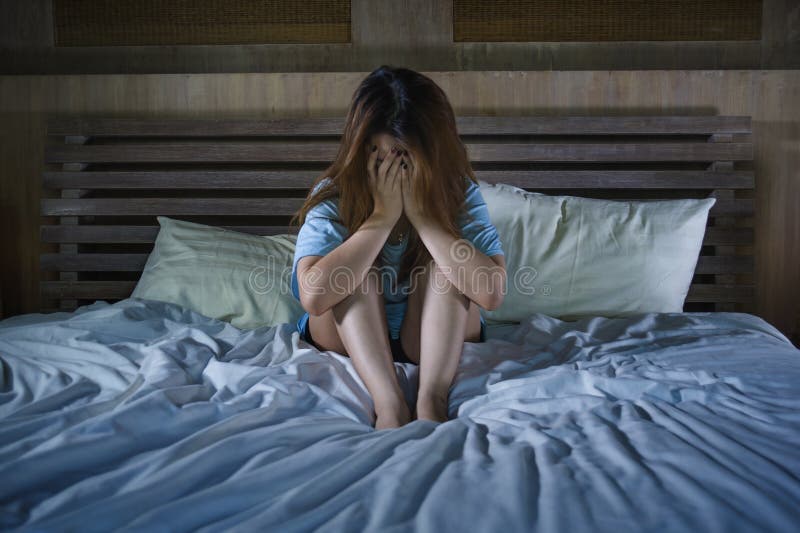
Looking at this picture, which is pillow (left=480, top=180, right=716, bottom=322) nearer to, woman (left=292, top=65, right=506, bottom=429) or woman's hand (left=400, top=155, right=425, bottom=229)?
woman (left=292, top=65, right=506, bottom=429)

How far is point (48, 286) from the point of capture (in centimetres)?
222

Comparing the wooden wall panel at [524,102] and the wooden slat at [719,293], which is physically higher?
the wooden wall panel at [524,102]

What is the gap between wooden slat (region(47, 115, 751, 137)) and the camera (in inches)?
86.6

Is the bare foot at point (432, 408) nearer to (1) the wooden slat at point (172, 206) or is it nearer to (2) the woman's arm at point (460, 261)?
(2) the woman's arm at point (460, 261)

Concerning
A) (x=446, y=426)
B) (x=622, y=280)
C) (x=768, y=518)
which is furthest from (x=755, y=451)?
(x=622, y=280)

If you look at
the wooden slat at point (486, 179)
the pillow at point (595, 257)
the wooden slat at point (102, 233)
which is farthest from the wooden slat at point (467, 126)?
the pillow at point (595, 257)

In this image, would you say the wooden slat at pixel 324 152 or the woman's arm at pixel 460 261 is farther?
the wooden slat at pixel 324 152

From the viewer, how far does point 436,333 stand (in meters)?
1.19

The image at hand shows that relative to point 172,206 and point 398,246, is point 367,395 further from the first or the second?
point 172,206

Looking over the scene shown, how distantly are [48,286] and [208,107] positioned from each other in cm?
86

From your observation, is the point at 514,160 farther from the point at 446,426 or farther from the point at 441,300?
the point at 446,426

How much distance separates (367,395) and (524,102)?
148 centimetres

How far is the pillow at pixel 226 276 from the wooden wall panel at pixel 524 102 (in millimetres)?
618

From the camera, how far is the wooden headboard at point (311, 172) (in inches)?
86.1
